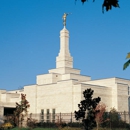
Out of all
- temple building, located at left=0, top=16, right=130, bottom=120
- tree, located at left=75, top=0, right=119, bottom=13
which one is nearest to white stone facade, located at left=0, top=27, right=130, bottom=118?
temple building, located at left=0, top=16, right=130, bottom=120

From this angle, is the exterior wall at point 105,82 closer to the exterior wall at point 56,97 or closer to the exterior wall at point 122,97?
the exterior wall at point 122,97

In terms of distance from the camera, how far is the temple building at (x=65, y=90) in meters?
43.2

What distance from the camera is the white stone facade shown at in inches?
1702

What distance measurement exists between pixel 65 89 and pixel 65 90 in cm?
14

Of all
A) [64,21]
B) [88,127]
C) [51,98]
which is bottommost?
[88,127]

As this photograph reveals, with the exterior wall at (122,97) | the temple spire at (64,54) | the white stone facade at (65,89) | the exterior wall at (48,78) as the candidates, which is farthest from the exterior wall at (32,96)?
the exterior wall at (122,97)

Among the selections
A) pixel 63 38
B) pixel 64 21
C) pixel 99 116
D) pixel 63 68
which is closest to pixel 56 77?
pixel 63 68

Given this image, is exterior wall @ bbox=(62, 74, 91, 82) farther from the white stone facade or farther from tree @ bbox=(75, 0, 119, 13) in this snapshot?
tree @ bbox=(75, 0, 119, 13)

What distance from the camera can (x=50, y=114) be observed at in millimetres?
44031

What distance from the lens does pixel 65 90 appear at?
43969 mm

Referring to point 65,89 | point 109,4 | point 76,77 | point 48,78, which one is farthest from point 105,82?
point 109,4

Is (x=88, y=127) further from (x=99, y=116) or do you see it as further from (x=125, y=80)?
(x=125, y=80)

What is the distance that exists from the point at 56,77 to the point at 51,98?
3.90 metres

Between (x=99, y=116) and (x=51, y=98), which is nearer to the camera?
(x=99, y=116)
